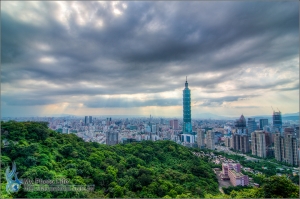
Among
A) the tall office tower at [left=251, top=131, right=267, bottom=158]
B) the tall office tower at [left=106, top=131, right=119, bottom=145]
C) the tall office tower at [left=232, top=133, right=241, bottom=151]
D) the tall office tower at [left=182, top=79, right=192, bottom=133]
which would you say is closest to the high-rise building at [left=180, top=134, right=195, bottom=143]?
the tall office tower at [left=182, top=79, right=192, bottom=133]

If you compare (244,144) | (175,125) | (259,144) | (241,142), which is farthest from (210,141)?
(259,144)

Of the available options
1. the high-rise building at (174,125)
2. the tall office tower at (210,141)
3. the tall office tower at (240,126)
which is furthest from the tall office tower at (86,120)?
the tall office tower at (210,141)

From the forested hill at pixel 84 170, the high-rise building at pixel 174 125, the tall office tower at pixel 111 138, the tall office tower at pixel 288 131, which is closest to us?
the forested hill at pixel 84 170

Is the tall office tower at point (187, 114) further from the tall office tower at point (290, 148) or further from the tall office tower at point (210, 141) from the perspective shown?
the tall office tower at point (290, 148)

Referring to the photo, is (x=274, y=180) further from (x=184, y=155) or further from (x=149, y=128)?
(x=149, y=128)

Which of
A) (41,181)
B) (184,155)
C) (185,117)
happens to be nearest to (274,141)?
(184,155)

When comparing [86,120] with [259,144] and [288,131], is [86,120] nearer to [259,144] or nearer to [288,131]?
[288,131]
